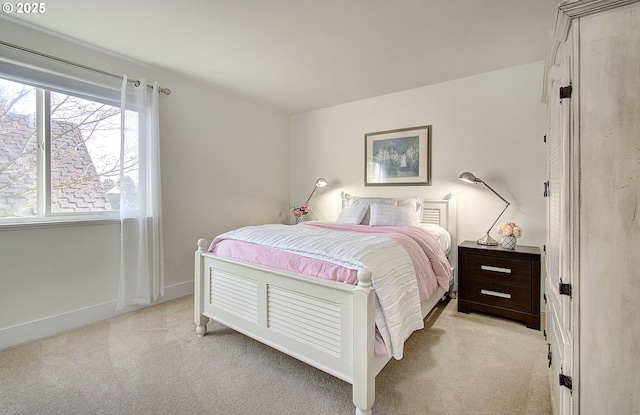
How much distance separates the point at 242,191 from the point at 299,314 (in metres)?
2.45

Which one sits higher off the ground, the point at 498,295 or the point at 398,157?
the point at 398,157

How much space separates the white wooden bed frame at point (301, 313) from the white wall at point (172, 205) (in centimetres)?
102

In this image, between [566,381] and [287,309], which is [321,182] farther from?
[566,381]

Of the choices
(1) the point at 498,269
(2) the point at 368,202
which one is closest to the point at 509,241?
(1) the point at 498,269

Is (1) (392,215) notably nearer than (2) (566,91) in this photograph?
No

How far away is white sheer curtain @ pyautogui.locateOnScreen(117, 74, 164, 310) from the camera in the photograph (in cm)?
255

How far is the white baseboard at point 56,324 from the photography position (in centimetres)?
207

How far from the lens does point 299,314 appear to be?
165 cm

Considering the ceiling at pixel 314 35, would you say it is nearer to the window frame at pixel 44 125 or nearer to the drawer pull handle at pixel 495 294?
the window frame at pixel 44 125

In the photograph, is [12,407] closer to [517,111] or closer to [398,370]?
[398,370]

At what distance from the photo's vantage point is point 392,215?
116 inches

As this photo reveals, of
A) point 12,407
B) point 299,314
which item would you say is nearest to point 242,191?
point 299,314

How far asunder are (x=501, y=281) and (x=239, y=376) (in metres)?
2.22

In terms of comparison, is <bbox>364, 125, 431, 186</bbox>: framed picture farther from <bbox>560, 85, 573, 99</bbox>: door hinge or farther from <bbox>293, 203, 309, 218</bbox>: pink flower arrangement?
<bbox>560, 85, 573, 99</bbox>: door hinge
